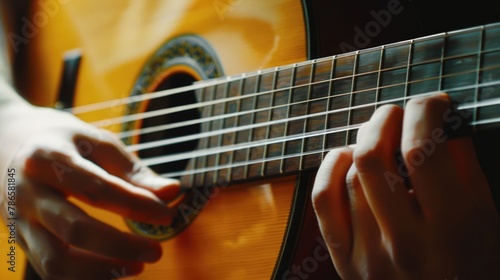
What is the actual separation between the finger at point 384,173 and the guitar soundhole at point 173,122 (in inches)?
14.9

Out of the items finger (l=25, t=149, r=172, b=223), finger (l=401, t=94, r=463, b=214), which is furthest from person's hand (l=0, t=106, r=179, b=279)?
finger (l=401, t=94, r=463, b=214)

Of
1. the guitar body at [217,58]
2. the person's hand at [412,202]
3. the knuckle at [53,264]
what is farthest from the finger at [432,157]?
the knuckle at [53,264]

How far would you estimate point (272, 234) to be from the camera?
0.72m

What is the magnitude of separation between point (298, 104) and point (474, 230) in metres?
0.25

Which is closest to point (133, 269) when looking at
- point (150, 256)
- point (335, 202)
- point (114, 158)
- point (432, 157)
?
point (150, 256)

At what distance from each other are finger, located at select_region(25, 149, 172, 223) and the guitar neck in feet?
0.20

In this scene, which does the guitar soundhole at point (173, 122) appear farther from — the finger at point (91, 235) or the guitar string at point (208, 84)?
the finger at point (91, 235)

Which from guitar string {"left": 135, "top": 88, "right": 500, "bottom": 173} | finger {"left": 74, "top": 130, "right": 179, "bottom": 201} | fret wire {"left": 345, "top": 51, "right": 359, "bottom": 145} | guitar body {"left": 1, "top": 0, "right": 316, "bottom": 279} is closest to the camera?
guitar string {"left": 135, "top": 88, "right": 500, "bottom": 173}

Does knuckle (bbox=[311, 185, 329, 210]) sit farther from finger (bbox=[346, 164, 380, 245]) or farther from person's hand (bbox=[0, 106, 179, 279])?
person's hand (bbox=[0, 106, 179, 279])

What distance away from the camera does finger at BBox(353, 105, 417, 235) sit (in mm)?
547

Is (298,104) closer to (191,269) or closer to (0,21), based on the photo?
(191,269)

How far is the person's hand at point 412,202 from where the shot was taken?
0.53m

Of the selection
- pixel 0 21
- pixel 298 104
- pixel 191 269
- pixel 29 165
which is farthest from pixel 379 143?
pixel 0 21

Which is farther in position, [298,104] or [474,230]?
[298,104]
